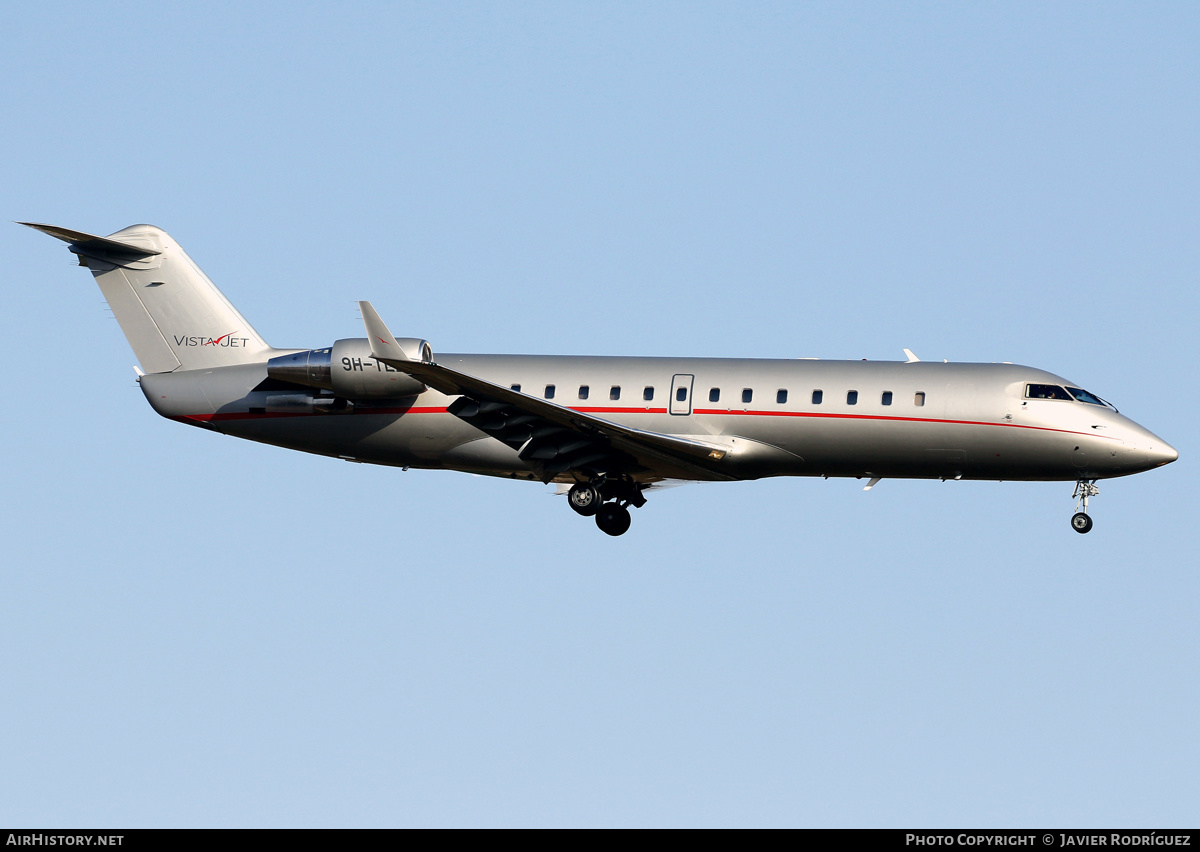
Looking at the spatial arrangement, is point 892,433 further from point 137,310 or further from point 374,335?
point 137,310

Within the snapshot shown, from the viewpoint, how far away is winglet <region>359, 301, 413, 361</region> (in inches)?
1137

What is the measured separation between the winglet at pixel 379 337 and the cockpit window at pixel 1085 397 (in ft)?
44.4

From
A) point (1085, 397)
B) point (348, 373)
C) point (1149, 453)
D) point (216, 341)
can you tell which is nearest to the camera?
point (1149, 453)

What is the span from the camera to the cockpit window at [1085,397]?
31.3 meters

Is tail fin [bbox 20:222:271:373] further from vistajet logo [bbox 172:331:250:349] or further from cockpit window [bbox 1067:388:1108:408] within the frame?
cockpit window [bbox 1067:388:1108:408]

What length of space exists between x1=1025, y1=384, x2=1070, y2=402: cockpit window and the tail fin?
16.6 metres

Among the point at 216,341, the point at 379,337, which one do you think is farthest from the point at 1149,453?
the point at 216,341

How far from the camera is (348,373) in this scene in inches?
1255

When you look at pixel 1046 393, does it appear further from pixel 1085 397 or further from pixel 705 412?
pixel 705 412

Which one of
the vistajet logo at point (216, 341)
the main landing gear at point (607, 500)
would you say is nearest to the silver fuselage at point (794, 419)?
the main landing gear at point (607, 500)

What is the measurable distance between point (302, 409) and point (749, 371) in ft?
31.7

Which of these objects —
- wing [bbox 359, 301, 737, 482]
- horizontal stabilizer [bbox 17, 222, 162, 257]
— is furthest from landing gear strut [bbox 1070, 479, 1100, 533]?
horizontal stabilizer [bbox 17, 222, 162, 257]

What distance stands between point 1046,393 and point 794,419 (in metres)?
5.14

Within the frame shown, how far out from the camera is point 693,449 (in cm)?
3059
